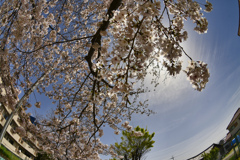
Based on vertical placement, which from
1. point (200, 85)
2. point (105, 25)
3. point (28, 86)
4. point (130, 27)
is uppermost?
point (105, 25)

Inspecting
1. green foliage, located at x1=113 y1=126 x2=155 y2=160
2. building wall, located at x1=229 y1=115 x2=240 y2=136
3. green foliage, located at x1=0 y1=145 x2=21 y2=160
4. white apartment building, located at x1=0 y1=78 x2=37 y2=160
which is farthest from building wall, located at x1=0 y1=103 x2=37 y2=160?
building wall, located at x1=229 y1=115 x2=240 y2=136

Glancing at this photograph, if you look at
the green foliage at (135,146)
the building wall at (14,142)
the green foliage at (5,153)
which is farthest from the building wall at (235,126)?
the building wall at (14,142)


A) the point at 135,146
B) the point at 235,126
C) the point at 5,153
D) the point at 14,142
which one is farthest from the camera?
the point at 14,142

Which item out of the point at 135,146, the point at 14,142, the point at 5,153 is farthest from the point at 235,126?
the point at 14,142

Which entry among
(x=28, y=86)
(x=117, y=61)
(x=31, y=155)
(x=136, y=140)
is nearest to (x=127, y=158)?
(x=136, y=140)

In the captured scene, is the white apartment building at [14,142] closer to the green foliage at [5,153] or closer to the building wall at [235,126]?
the green foliage at [5,153]

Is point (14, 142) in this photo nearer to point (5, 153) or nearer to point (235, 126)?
point (5, 153)

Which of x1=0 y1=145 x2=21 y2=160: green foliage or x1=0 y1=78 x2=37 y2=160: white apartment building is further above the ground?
x1=0 y1=78 x2=37 y2=160: white apartment building

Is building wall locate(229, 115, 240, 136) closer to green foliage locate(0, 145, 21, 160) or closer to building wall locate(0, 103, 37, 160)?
green foliage locate(0, 145, 21, 160)

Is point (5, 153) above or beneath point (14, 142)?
beneath

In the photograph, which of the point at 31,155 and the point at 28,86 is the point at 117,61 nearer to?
the point at 28,86

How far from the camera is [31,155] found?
1125 inches

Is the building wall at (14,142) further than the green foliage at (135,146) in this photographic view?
Yes

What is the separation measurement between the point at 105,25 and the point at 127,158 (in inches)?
473
